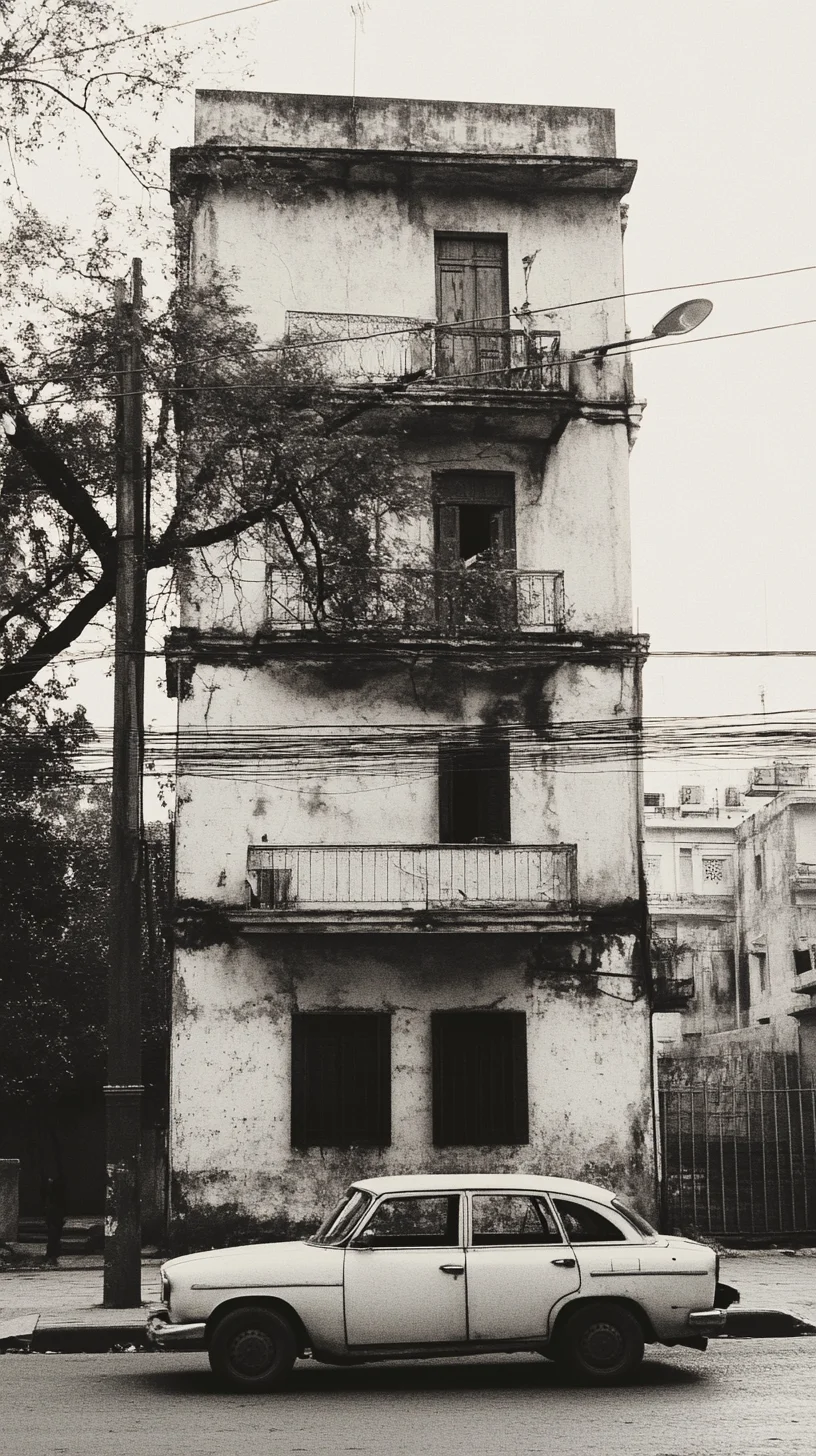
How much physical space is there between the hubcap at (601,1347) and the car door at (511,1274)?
11.2 inches

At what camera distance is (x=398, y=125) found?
21266mm

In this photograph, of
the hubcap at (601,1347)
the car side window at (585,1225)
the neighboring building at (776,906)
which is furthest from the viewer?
the neighboring building at (776,906)

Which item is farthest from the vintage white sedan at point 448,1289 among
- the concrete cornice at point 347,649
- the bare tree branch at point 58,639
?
the concrete cornice at point 347,649

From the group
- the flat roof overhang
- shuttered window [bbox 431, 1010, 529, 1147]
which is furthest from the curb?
the flat roof overhang

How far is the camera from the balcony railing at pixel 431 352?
20375 millimetres

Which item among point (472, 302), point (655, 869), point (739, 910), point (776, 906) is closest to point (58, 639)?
point (472, 302)

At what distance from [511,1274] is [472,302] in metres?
14.4

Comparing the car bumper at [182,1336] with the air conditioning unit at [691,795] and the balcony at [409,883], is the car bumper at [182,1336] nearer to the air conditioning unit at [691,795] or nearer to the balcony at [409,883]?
the balcony at [409,883]

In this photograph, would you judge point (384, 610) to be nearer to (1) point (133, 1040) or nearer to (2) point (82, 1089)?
(1) point (133, 1040)

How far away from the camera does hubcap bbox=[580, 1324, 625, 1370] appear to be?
10.1m

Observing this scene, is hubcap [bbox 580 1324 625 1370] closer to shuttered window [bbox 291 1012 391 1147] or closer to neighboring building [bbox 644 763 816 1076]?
shuttered window [bbox 291 1012 391 1147]

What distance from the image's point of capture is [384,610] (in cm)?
1972

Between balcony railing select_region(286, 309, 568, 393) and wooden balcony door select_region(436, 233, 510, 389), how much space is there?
0.01 m

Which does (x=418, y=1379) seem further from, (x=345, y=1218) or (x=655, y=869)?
(x=655, y=869)
